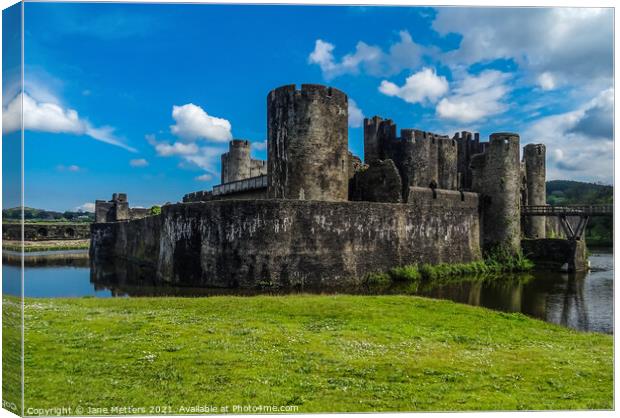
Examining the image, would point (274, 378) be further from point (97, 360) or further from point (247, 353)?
point (97, 360)

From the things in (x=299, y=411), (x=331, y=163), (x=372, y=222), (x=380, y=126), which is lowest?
(x=299, y=411)

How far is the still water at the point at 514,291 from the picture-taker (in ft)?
Answer: 58.9

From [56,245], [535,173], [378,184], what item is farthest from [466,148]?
[56,245]

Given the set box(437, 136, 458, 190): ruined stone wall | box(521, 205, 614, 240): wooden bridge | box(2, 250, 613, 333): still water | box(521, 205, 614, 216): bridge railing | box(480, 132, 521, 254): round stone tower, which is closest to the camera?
box(2, 250, 613, 333): still water

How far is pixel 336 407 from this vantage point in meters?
7.38

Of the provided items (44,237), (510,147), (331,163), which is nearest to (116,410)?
(331,163)

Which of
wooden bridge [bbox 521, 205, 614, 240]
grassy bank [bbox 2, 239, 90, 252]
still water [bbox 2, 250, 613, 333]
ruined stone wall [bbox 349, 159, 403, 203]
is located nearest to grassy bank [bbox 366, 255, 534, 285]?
still water [bbox 2, 250, 613, 333]

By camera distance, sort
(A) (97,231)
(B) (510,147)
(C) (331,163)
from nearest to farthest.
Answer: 1. (C) (331,163)
2. (B) (510,147)
3. (A) (97,231)

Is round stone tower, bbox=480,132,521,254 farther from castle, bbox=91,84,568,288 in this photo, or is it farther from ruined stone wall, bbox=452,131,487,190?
ruined stone wall, bbox=452,131,487,190

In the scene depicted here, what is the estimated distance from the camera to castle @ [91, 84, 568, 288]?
23.1 meters

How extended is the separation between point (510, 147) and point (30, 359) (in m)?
32.8

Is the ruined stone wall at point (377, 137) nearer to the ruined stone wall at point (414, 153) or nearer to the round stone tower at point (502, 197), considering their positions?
the ruined stone wall at point (414, 153)

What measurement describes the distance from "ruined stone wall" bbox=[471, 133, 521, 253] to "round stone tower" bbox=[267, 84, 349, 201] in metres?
12.0

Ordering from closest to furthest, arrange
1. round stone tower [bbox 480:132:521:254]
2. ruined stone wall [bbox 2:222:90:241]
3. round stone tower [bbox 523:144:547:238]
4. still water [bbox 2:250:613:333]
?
still water [bbox 2:250:613:333], round stone tower [bbox 480:132:521:254], round stone tower [bbox 523:144:547:238], ruined stone wall [bbox 2:222:90:241]
